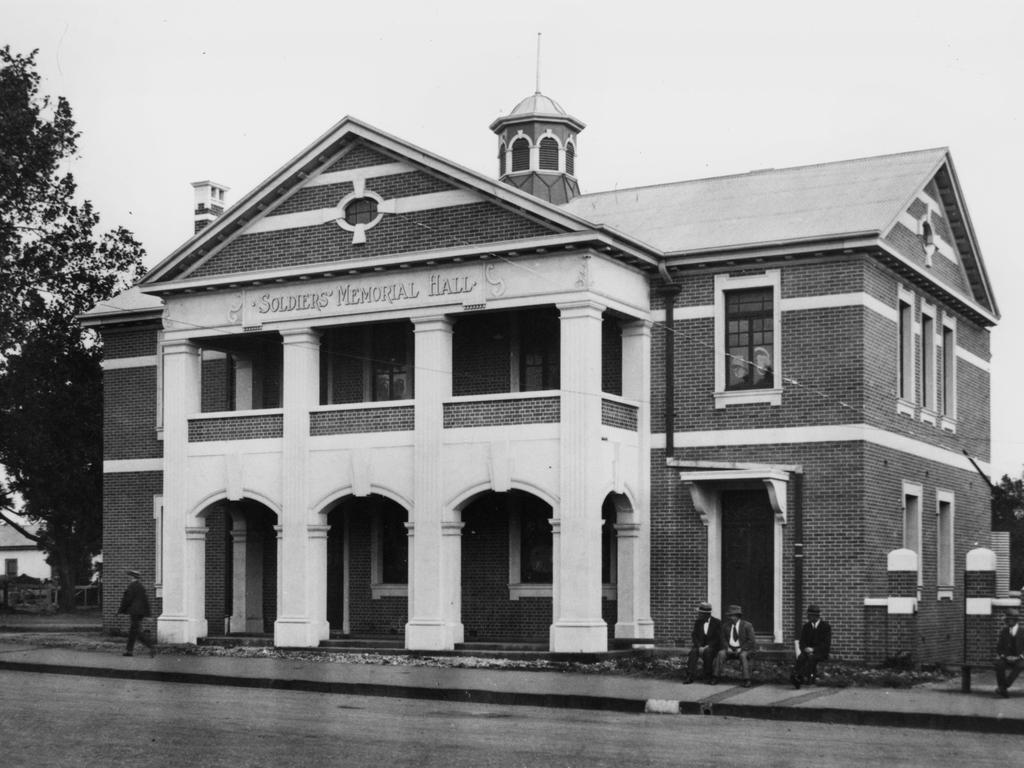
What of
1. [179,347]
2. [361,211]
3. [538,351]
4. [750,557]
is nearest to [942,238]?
[750,557]

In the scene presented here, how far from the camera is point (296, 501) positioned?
2828 cm

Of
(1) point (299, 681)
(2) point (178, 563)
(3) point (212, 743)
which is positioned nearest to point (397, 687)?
(1) point (299, 681)

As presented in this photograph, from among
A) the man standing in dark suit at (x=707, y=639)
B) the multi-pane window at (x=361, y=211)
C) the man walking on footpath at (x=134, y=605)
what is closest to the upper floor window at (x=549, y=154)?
the multi-pane window at (x=361, y=211)

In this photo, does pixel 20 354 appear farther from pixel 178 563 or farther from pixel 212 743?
pixel 212 743

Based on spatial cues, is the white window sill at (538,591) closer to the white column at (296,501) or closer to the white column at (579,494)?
the white column at (579,494)

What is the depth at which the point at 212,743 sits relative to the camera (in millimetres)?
15203

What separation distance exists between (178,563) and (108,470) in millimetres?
5386

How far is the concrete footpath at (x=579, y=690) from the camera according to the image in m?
19.1

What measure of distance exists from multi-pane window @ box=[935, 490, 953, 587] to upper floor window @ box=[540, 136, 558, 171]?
37.8 feet

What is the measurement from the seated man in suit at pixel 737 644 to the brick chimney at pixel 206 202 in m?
A: 18.8

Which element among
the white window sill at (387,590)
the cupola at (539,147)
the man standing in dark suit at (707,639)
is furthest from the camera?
the cupola at (539,147)

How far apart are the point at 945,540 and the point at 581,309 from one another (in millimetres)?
9879

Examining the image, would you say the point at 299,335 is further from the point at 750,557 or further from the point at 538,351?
the point at 750,557

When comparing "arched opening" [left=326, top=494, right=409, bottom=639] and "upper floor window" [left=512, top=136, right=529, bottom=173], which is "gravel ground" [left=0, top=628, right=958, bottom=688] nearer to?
"arched opening" [left=326, top=494, right=409, bottom=639]
